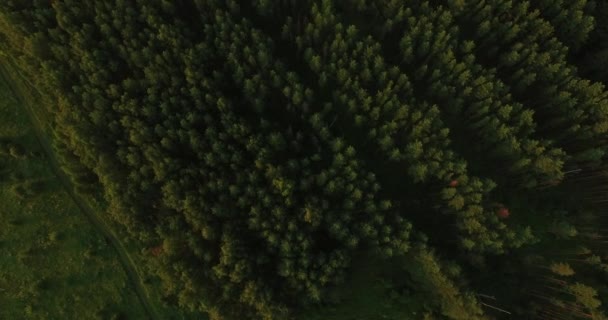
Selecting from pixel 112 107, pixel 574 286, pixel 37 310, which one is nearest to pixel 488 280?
pixel 574 286

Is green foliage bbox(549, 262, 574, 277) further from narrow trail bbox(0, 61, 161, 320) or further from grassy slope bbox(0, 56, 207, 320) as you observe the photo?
narrow trail bbox(0, 61, 161, 320)

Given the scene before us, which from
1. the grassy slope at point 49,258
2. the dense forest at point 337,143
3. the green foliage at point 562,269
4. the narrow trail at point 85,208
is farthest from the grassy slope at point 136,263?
the green foliage at point 562,269

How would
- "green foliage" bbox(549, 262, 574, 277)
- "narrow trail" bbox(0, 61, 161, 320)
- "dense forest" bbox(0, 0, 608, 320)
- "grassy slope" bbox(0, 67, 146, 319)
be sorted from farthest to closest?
"narrow trail" bbox(0, 61, 161, 320) → "grassy slope" bbox(0, 67, 146, 319) → "green foliage" bbox(549, 262, 574, 277) → "dense forest" bbox(0, 0, 608, 320)

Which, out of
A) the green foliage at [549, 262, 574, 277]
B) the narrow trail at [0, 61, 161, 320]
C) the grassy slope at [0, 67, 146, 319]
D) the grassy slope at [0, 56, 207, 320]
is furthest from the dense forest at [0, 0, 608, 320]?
the grassy slope at [0, 67, 146, 319]

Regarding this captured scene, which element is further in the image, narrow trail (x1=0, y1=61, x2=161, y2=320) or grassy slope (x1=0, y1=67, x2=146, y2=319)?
narrow trail (x1=0, y1=61, x2=161, y2=320)

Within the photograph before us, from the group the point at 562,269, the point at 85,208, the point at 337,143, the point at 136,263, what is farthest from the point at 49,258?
the point at 562,269

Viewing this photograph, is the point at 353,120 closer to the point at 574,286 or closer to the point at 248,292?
the point at 248,292
